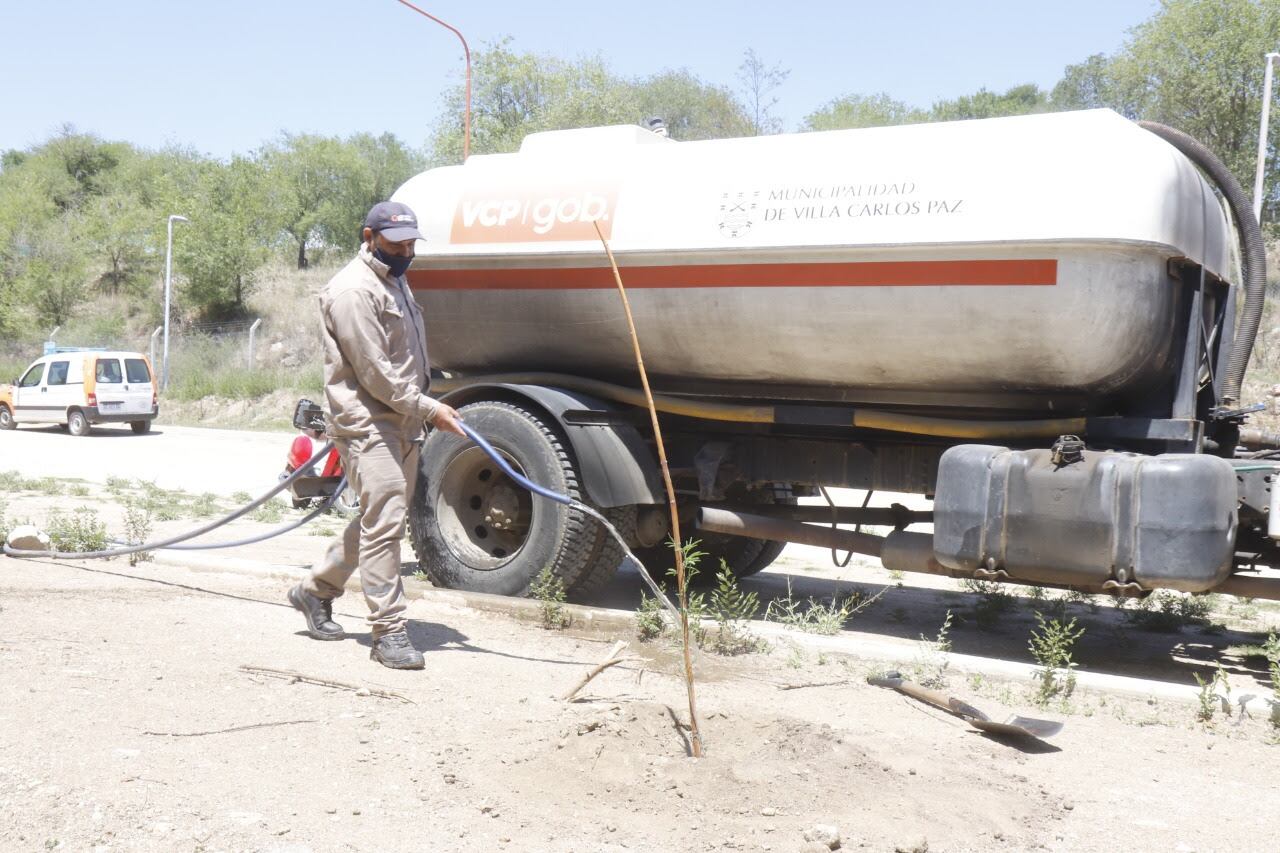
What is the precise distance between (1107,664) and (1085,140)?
2529 millimetres

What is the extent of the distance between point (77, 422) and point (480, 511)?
19.8 meters

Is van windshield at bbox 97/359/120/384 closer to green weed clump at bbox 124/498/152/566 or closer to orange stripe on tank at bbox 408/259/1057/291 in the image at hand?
green weed clump at bbox 124/498/152/566

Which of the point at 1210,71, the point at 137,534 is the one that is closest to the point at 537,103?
the point at 1210,71

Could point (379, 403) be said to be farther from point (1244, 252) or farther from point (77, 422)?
point (77, 422)

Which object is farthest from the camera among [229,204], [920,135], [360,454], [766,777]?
[229,204]

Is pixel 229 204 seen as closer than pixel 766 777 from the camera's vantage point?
No

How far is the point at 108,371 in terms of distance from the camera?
80.1 feet

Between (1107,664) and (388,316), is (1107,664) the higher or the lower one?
the lower one

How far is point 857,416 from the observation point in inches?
252

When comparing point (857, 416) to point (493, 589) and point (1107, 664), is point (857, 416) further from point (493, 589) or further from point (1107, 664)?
point (493, 589)

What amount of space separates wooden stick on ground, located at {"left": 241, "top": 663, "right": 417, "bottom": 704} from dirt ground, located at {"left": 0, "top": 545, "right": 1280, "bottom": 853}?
34 mm

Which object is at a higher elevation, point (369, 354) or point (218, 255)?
point (218, 255)

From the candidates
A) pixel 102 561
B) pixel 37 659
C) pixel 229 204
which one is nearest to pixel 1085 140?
pixel 37 659

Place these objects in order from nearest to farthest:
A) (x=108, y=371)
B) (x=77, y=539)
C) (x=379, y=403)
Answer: (x=379, y=403)
(x=77, y=539)
(x=108, y=371)
